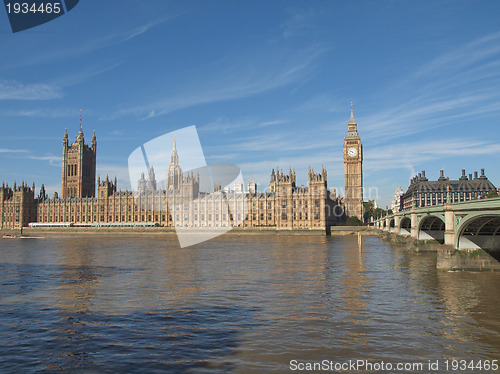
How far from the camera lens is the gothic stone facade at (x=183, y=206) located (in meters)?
145

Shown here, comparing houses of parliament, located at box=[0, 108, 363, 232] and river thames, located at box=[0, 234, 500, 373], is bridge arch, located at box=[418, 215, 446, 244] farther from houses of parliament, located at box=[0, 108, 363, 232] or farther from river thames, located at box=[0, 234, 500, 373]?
houses of parliament, located at box=[0, 108, 363, 232]

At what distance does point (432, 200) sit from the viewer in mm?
183375

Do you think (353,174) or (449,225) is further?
(353,174)

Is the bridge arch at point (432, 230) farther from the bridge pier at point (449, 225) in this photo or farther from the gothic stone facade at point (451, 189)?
the gothic stone facade at point (451, 189)

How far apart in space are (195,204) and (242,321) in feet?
461

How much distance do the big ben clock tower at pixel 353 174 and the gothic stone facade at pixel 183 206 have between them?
6289 millimetres

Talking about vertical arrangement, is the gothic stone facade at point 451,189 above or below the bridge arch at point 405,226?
above

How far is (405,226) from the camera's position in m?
94.4

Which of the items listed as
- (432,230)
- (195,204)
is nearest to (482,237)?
(432,230)

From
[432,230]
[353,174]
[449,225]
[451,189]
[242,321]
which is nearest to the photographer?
A: [242,321]

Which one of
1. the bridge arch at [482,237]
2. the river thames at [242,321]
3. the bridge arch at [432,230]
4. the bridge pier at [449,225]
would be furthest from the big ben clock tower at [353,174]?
the river thames at [242,321]

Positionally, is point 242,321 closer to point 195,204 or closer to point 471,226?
point 471,226

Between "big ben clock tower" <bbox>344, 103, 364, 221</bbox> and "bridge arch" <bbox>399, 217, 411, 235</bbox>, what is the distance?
79.7m

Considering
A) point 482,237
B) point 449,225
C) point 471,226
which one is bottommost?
point 482,237
